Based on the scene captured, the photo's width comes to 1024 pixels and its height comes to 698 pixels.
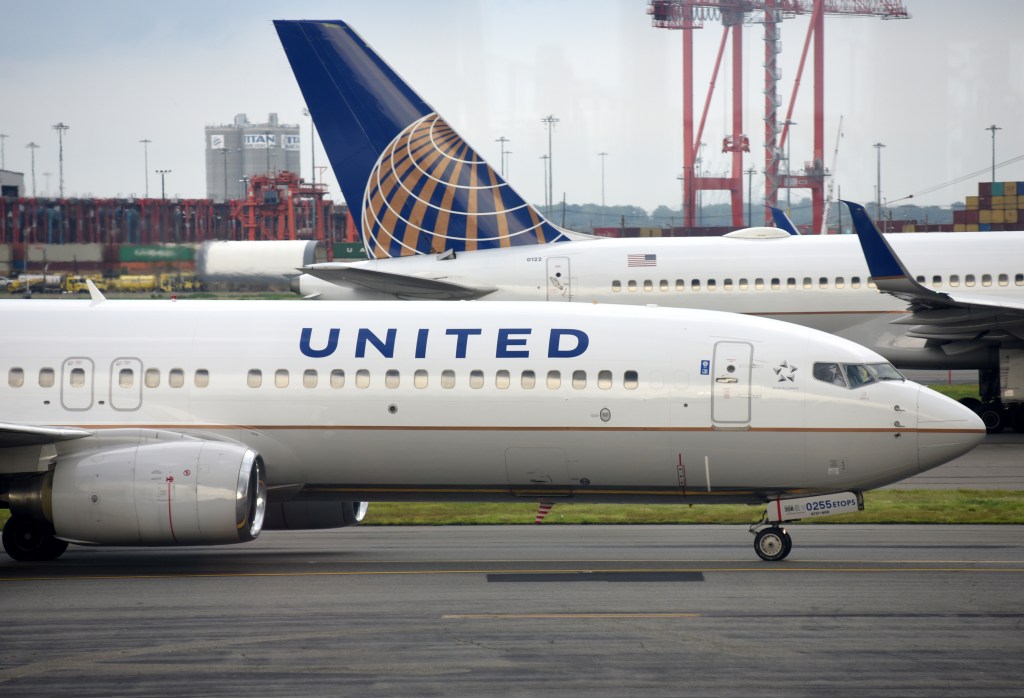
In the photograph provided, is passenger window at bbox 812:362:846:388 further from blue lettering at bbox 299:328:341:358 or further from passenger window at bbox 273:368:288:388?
passenger window at bbox 273:368:288:388

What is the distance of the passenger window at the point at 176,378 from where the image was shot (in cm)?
1908

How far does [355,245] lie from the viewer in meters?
108

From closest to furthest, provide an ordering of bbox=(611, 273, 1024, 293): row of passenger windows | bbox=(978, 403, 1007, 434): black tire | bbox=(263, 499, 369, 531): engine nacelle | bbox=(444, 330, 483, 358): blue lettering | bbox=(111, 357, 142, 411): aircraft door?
bbox=(444, 330, 483, 358): blue lettering, bbox=(111, 357, 142, 411): aircraft door, bbox=(263, 499, 369, 531): engine nacelle, bbox=(611, 273, 1024, 293): row of passenger windows, bbox=(978, 403, 1007, 434): black tire

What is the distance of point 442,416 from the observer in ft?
61.2

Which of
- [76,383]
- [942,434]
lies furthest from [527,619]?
[76,383]

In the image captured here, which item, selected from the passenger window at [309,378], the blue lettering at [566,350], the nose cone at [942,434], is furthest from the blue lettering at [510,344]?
the nose cone at [942,434]

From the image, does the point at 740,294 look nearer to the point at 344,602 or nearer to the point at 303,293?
the point at 303,293

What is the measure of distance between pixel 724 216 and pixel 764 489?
129m

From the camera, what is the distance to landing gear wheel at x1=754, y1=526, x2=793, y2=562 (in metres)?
18.5

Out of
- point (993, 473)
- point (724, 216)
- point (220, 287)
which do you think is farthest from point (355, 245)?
point (993, 473)

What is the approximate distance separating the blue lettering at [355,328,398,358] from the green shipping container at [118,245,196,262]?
59656mm

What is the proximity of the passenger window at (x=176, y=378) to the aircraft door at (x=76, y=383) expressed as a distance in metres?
1.16

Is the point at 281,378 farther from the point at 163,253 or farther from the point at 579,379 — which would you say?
the point at 163,253

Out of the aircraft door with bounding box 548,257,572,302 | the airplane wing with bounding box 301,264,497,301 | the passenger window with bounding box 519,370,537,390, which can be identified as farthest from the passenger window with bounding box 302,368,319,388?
the aircraft door with bounding box 548,257,572,302
